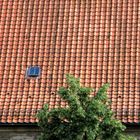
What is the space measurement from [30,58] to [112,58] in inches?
106

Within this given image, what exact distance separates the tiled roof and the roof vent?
0.15m

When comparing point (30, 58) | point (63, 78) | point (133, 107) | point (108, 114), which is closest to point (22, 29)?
point (30, 58)

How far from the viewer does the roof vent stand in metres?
19.8

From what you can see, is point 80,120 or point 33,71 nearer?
point 80,120

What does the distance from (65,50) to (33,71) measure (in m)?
1.33

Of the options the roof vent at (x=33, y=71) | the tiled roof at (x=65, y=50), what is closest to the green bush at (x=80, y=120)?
the tiled roof at (x=65, y=50)

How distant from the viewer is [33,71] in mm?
19828

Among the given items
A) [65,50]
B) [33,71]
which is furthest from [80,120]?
[65,50]

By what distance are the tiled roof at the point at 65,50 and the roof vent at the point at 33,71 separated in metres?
0.15

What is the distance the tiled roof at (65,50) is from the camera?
1897cm

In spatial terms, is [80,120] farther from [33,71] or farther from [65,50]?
[65,50]

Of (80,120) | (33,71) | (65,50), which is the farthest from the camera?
(65,50)

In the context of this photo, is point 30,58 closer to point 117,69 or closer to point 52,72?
point 52,72

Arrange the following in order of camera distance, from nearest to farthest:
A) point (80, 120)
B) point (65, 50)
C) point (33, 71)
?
point (80, 120)
point (33, 71)
point (65, 50)
